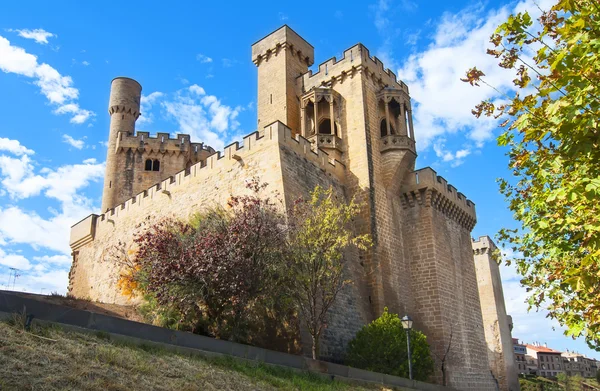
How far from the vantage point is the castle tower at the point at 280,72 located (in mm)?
26147

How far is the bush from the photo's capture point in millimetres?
17391

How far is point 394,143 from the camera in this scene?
24.3 metres

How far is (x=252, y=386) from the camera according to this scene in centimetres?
1023

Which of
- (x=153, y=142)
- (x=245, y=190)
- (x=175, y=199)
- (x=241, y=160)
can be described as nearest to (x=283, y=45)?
(x=241, y=160)

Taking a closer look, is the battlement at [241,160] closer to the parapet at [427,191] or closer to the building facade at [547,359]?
the parapet at [427,191]

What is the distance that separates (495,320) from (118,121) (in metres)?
29.3

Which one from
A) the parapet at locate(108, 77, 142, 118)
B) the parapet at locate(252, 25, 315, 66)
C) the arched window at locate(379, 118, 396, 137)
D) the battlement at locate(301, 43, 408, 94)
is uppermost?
the parapet at locate(108, 77, 142, 118)

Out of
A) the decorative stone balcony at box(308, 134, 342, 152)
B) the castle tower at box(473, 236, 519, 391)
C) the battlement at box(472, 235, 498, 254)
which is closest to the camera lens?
the decorative stone balcony at box(308, 134, 342, 152)

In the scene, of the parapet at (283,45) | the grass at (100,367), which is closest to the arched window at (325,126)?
the parapet at (283,45)

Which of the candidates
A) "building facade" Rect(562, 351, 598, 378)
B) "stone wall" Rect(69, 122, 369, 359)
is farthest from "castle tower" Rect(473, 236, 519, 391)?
"building facade" Rect(562, 351, 598, 378)

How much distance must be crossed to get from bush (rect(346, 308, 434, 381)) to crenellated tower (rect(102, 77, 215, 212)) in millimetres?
20506

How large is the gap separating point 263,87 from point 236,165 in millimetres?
7244

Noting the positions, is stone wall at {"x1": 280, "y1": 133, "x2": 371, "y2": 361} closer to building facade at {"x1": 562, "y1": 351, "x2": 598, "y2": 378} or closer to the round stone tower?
the round stone tower

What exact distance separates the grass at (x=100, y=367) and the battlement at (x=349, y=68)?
670 inches
